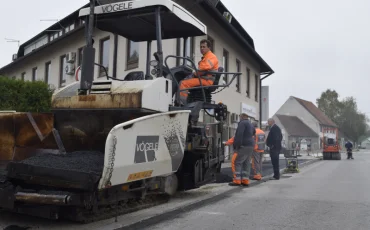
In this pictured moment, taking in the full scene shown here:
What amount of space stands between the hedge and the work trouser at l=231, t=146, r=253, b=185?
5.75 metres

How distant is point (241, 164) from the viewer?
8.66m

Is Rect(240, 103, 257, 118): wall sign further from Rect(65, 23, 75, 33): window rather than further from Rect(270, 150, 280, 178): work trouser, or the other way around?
Rect(65, 23, 75, 33): window

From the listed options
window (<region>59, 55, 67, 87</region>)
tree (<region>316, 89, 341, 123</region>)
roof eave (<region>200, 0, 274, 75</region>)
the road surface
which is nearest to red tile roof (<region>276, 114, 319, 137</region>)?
tree (<region>316, 89, 341, 123</region>)

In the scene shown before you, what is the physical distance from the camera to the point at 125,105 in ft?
15.9

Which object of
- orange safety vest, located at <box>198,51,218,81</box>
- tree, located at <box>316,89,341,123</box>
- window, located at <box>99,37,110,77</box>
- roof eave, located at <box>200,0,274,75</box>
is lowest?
orange safety vest, located at <box>198,51,218,81</box>

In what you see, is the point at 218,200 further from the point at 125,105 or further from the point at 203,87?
the point at 125,105

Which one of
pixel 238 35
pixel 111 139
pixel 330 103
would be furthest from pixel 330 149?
pixel 330 103

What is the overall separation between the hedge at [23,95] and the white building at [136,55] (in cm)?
275

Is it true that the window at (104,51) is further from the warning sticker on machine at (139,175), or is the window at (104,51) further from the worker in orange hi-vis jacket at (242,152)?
the warning sticker on machine at (139,175)

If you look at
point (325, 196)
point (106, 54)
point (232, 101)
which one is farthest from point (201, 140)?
point (232, 101)

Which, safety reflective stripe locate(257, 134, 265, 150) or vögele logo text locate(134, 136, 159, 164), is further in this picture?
safety reflective stripe locate(257, 134, 265, 150)

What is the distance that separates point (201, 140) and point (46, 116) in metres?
2.50

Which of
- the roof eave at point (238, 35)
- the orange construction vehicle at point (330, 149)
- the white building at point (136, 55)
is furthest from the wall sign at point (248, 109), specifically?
the orange construction vehicle at point (330, 149)

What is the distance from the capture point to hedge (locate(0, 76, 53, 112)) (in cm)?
1122
